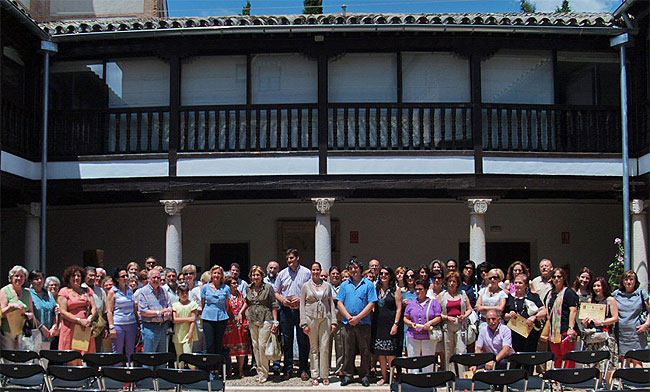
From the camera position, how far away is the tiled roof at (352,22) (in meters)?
12.7

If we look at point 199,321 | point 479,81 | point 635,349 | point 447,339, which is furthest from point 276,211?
point 635,349

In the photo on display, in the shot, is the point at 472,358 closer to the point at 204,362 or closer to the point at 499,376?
the point at 499,376

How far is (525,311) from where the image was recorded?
28.6ft

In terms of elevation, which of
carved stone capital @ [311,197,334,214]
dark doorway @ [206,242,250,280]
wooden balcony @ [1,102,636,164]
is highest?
wooden balcony @ [1,102,636,164]

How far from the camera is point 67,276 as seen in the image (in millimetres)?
8570

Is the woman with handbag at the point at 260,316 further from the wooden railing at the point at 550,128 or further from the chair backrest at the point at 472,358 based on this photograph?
the wooden railing at the point at 550,128

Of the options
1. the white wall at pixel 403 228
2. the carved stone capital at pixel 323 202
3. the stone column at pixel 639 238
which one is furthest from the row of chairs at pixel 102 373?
the stone column at pixel 639 238

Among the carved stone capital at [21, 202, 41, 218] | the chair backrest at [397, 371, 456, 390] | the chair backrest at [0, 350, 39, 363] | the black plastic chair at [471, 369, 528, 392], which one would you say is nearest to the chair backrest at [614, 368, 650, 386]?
the black plastic chair at [471, 369, 528, 392]

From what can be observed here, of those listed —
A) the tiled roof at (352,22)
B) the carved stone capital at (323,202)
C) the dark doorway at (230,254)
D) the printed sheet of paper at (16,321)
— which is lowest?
the printed sheet of paper at (16,321)

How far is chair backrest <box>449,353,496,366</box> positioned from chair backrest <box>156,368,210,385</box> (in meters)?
2.67

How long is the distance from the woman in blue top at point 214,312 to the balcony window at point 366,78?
553 centimetres

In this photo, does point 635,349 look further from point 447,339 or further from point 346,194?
point 346,194

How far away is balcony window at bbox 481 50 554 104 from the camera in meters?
13.8

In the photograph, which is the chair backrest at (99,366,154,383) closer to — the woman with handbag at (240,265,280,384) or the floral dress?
the woman with handbag at (240,265,280,384)
